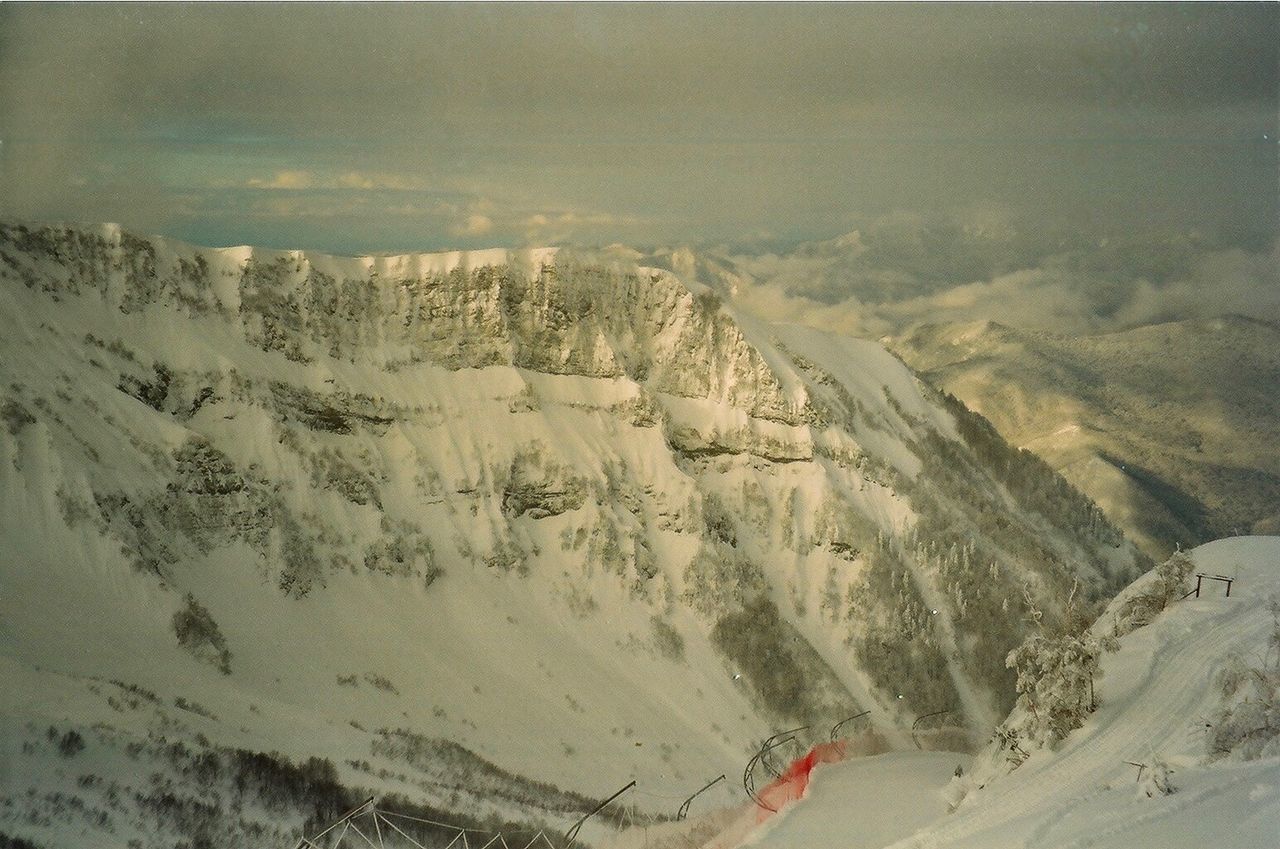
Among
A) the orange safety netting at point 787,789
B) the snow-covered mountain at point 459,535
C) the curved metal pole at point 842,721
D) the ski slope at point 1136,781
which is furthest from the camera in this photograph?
the curved metal pole at point 842,721

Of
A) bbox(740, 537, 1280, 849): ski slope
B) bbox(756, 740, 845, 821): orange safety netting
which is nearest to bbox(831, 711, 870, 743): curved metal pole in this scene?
bbox(756, 740, 845, 821): orange safety netting

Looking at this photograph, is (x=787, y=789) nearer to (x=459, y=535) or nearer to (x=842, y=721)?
(x=842, y=721)

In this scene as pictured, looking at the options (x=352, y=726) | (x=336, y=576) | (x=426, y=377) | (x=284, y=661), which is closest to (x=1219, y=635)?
(x=352, y=726)

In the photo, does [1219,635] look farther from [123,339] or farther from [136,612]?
[123,339]

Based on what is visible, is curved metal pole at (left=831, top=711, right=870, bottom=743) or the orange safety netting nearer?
the orange safety netting

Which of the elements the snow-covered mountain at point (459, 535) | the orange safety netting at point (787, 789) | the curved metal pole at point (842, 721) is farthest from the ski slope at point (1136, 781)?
the curved metal pole at point (842, 721)

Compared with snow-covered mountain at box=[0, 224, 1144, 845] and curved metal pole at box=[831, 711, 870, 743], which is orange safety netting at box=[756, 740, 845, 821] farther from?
curved metal pole at box=[831, 711, 870, 743]

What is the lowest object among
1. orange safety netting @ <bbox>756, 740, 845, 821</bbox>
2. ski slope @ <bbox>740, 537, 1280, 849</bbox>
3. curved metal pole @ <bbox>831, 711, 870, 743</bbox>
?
curved metal pole @ <bbox>831, 711, 870, 743</bbox>

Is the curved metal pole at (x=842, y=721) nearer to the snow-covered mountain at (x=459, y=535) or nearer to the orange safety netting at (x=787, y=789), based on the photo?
the snow-covered mountain at (x=459, y=535)
